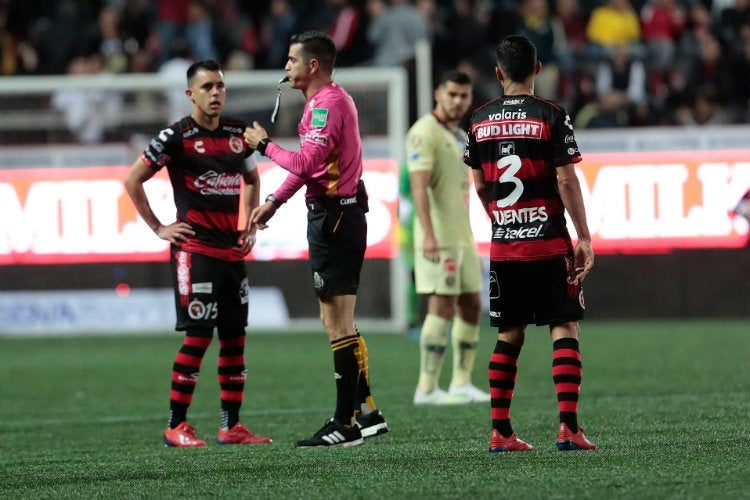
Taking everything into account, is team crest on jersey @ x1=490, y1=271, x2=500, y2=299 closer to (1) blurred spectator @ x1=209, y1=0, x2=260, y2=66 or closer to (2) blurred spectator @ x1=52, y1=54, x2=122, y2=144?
(2) blurred spectator @ x1=52, y1=54, x2=122, y2=144

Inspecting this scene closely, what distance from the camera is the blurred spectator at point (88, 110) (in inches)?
664

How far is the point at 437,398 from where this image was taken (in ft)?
32.4

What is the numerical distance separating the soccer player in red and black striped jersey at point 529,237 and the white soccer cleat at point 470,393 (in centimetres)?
296

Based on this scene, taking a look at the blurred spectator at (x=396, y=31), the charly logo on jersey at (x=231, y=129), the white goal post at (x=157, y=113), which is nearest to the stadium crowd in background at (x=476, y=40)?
the blurred spectator at (x=396, y=31)

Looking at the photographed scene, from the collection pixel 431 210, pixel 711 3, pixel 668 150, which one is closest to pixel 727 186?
pixel 668 150

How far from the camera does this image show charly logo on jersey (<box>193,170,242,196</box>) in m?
7.87

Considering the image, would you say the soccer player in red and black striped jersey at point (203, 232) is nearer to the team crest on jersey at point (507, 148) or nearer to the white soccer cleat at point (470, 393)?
the team crest on jersey at point (507, 148)

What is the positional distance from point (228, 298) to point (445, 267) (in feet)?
7.73

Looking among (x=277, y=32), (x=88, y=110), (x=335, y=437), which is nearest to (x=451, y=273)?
(x=335, y=437)

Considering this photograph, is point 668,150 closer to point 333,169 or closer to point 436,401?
point 436,401

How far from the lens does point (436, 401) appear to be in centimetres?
985

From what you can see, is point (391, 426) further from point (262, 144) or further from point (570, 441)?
point (262, 144)

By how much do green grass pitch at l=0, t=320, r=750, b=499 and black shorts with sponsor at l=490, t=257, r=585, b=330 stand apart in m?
0.64

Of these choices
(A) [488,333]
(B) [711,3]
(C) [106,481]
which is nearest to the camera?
(C) [106,481]
